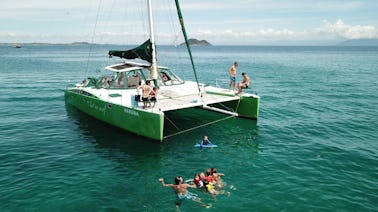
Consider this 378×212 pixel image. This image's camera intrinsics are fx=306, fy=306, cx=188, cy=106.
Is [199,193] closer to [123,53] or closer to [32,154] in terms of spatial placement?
[32,154]

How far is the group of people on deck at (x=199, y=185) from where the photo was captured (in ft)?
32.3

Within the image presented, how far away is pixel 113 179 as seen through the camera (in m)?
11.4

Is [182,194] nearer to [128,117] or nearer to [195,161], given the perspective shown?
[195,161]

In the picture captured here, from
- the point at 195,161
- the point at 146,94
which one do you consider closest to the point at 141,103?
the point at 146,94

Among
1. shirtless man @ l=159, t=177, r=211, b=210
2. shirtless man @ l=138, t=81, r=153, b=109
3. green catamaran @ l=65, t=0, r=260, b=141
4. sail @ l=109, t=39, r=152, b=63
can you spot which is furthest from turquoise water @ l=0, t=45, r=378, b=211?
sail @ l=109, t=39, r=152, b=63

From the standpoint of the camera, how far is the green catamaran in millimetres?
14406

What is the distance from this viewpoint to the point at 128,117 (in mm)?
15031

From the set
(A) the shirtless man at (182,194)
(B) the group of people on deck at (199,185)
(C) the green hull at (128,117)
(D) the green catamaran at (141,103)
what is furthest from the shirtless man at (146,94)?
(A) the shirtless man at (182,194)

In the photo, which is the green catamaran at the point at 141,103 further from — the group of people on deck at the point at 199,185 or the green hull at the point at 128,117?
the group of people on deck at the point at 199,185

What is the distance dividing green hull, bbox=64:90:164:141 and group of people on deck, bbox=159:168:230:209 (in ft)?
10.9

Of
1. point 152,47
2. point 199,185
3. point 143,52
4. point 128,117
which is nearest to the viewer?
point 199,185

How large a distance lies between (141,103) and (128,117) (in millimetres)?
939

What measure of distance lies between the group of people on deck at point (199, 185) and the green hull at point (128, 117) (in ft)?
10.9

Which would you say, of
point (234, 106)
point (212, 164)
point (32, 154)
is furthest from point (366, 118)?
point (32, 154)
